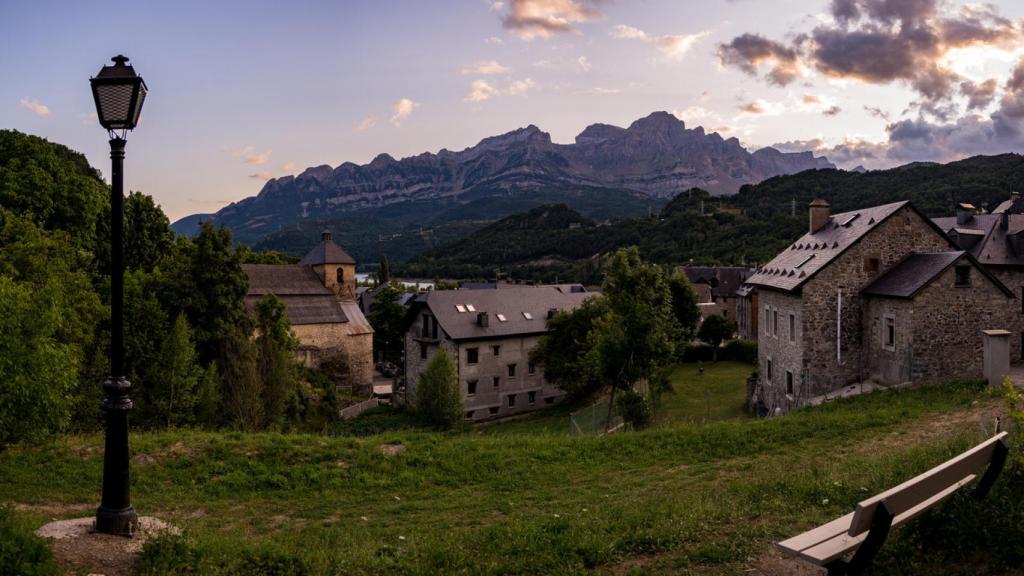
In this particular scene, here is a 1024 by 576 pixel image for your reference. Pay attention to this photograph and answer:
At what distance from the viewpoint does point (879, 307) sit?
25.1 m

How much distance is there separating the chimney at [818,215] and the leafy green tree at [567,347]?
13.5 metres

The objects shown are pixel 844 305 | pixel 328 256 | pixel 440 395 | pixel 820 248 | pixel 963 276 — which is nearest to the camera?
pixel 963 276

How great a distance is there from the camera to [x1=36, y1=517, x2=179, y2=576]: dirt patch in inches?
258

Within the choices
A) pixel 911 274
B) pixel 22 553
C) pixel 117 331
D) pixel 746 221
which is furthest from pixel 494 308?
pixel 746 221

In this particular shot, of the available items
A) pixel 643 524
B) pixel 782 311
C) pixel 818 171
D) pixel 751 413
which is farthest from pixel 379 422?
pixel 818 171

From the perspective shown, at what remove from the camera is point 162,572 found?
647 centimetres

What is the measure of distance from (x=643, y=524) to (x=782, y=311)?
22.2 metres

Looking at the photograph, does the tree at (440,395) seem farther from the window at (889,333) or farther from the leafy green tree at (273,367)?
the window at (889,333)

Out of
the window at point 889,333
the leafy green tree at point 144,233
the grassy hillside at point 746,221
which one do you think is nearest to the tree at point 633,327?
the window at point 889,333

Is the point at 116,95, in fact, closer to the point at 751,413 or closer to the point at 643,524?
the point at 643,524

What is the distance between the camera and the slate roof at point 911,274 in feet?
76.6

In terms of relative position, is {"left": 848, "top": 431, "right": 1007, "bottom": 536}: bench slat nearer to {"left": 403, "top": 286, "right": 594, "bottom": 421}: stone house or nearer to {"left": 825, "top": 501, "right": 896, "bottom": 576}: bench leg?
{"left": 825, "top": 501, "right": 896, "bottom": 576}: bench leg

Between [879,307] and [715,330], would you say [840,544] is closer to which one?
[879,307]

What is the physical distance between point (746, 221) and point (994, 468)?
151m
